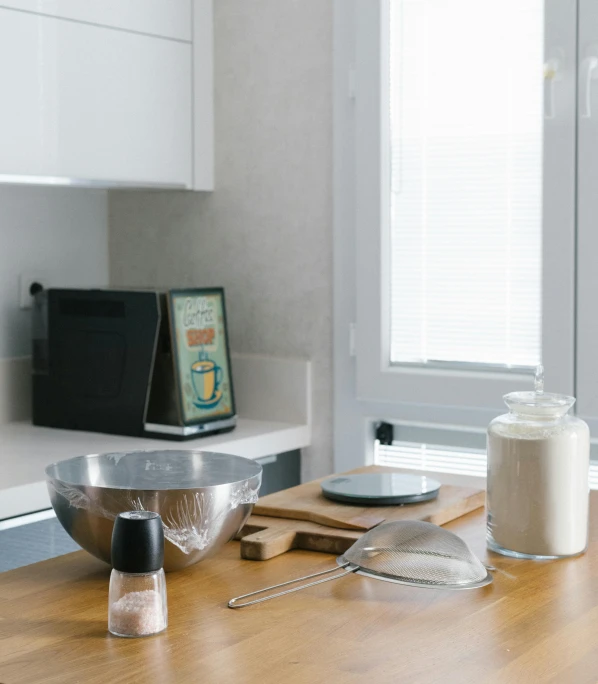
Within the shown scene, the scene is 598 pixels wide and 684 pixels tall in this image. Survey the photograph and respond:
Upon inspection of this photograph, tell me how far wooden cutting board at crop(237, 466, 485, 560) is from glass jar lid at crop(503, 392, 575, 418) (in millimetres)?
228

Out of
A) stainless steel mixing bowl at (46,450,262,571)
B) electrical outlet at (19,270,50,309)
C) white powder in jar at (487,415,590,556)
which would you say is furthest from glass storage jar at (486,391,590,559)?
electrical outlet at (19,270,50,309)

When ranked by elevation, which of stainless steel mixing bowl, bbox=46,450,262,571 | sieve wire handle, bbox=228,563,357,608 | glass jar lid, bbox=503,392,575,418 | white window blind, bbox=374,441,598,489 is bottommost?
white window blind, bbox=374,441,598,489

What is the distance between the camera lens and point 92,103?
2289 millimetres

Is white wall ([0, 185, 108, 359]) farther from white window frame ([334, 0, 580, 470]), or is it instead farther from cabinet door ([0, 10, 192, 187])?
white window frame ([334, 0, 580, 470])

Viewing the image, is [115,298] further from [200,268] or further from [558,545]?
[558,545]

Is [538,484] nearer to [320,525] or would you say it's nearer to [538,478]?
[538,478]

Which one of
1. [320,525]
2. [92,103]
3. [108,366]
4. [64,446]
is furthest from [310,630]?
[92,103]

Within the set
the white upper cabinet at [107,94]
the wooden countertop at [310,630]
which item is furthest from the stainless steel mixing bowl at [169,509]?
the white upper cabinet at [107,94]

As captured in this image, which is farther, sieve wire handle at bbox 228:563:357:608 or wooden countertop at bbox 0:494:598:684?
sieve wire handle at bbox 228:563:357:608

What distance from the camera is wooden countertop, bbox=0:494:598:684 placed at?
93 cm

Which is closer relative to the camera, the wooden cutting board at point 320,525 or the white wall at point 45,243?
the wooden cutting board at point 320,525

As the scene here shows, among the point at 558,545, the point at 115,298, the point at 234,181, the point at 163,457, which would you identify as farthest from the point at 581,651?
the point at 234,181

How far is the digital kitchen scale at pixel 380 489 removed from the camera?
4.80 feet

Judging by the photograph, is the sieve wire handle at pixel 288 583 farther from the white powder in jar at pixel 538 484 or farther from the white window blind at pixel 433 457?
the white window blind at pixel 433 457
